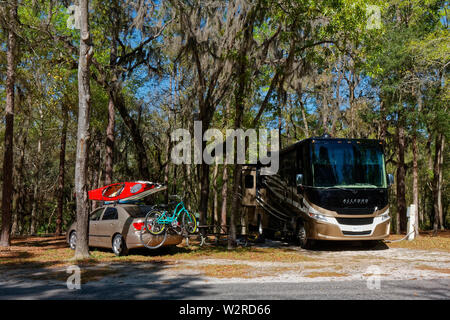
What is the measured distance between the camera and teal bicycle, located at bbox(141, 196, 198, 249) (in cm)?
1225

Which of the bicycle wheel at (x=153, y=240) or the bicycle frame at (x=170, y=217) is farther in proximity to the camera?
the bicycle frame at (x=170, y=217)

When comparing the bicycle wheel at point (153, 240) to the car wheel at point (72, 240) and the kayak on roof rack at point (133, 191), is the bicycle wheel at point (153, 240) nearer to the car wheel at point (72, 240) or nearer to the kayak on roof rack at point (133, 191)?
the kayak on roof rack at point (133, 191)

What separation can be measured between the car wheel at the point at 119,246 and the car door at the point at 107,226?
10.0 inches

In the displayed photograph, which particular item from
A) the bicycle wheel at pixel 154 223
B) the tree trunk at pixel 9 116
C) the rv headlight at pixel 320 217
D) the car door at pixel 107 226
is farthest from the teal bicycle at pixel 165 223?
the tree trunk at pixel 9 116

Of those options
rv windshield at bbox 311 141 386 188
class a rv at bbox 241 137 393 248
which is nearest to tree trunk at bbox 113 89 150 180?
class a rv at bbox 241 137 393 248

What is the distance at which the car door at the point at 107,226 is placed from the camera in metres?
12.9

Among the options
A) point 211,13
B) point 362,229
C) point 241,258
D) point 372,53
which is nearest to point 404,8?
point 372,53

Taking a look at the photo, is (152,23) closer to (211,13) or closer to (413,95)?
(211,13)

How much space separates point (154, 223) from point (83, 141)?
9.74 feet

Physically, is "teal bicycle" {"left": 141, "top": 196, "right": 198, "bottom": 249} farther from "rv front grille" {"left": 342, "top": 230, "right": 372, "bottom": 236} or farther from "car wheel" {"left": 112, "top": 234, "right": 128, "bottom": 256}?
"rv front grille" {"left": 342, "top": 230, "right": 372, "bottom": 236}

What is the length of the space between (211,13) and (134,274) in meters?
9.81

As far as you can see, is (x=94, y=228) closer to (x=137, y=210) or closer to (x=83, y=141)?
(x=137, y=210)

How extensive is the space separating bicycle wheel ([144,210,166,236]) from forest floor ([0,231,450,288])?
0.74m

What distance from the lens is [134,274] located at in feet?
30.0
